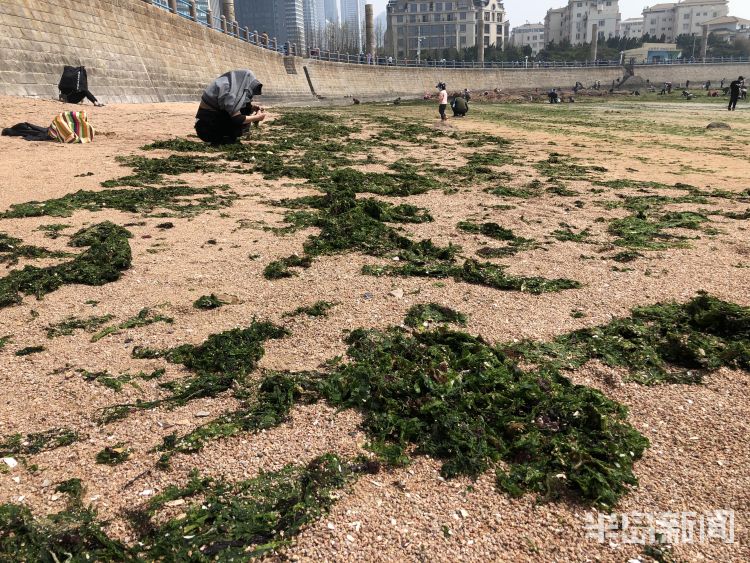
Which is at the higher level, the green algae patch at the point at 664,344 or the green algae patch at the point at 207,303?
the green algae patch at the point at 207,303

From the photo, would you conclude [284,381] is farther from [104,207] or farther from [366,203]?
[104,207]

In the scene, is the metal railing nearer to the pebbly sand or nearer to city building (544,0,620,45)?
the pebbly sand

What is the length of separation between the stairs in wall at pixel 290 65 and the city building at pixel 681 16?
156 metres

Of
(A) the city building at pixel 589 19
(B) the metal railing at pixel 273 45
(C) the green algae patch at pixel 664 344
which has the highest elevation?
(A) the city building at pixel 589 19

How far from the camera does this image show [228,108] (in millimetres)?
11680

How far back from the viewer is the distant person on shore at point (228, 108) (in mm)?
11359

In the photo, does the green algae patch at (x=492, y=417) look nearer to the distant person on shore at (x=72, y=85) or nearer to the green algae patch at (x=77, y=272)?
the green algae patch at (x=77, y=272)

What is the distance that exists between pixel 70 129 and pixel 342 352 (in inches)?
446

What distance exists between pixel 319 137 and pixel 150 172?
23.5ft

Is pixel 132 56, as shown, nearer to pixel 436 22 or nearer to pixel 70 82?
pixel 70 82

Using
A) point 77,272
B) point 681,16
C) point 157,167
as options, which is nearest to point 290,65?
point 157,167

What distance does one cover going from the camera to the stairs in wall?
152 feet

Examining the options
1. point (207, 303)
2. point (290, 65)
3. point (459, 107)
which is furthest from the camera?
point (290, 65)

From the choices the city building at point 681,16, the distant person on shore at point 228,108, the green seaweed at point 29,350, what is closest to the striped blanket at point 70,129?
the distant person on shore at point 228,108
